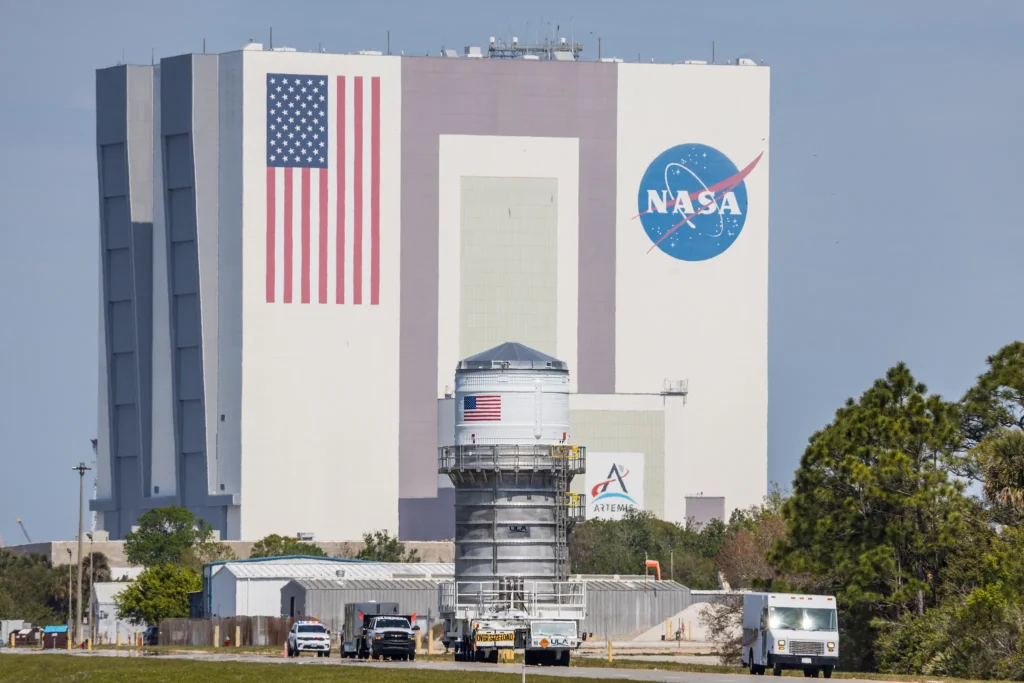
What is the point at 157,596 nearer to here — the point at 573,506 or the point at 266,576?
the point at 266,576

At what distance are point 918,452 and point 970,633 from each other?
1381 centimetres

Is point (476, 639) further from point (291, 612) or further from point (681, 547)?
point (681, 547)

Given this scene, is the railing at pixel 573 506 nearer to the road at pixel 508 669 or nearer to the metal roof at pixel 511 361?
the metal roof at pixel 511 361

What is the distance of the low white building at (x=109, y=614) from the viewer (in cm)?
15550

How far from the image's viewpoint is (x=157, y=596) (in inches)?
5989

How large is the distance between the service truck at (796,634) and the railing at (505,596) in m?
16.8

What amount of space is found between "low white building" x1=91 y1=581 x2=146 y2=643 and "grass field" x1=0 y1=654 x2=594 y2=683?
7007 centimetres

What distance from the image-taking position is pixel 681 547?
19912 centimetres

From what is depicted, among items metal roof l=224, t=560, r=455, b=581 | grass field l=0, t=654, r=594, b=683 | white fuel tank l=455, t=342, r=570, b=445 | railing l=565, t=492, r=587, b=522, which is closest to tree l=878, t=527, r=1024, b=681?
grass field l=0, t=654, r=594, b=683

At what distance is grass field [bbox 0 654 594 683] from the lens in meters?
66.1

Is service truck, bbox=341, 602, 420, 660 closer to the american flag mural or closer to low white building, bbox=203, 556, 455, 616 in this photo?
the american flag mural

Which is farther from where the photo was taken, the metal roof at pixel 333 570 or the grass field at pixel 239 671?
the metal roof at pixel 333 570

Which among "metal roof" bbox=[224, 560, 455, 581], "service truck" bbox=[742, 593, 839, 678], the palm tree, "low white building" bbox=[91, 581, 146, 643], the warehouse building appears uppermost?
the palm tree

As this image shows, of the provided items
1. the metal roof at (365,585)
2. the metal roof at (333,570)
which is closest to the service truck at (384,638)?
the metal roof at (365,585)
